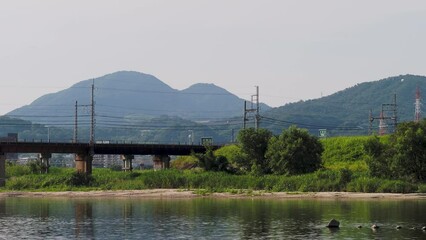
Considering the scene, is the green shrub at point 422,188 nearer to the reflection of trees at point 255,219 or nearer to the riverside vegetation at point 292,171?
the riverside vegetation at point 292,171

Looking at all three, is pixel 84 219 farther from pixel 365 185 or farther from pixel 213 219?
pixel 365 185

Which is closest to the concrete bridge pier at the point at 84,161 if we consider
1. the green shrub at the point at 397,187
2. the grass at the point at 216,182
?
the grass at the point at 216,182

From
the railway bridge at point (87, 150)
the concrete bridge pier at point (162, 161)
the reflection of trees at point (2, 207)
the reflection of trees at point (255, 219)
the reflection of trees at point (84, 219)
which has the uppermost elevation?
the railway bridge at point (87, 150)

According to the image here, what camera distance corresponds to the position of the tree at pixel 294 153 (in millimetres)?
117556

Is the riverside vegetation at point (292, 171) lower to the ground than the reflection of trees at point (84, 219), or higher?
higher

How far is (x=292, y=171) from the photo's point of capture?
117312 millimetres

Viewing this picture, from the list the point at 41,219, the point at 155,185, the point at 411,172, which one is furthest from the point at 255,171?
the point at 41,219

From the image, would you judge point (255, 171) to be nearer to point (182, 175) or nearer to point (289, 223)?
point (182, 175)

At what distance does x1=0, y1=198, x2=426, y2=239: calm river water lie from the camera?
6091cm

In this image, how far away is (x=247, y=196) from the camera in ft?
354

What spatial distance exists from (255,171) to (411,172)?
27.6m

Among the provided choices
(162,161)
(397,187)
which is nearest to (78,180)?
(162,161)

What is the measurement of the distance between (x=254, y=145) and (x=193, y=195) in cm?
1792

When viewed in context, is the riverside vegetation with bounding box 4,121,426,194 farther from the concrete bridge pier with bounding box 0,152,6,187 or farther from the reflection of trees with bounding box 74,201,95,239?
the reflection of trees with bounding box 74,201,95,239
